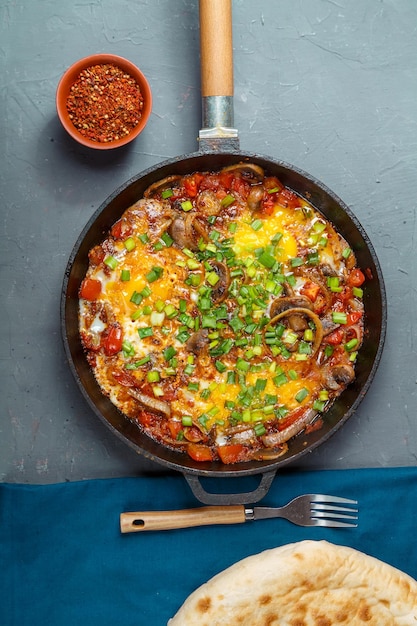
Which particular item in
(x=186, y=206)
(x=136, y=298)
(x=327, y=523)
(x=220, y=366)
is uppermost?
(x=186, y=206)

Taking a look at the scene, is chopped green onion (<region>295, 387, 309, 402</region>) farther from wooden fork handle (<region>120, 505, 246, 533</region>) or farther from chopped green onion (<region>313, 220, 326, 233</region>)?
chopped green onion (<region>313, 220, 326, 233</region>)

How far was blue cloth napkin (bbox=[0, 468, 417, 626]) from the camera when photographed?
534 cm

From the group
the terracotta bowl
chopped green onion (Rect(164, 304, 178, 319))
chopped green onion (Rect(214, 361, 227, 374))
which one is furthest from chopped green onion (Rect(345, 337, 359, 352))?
the terracotta bowl

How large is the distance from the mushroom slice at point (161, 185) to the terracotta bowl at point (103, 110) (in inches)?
13.8

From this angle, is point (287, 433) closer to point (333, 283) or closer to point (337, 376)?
point (337, 376)

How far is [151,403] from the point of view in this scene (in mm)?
5234

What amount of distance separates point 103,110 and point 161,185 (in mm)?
645

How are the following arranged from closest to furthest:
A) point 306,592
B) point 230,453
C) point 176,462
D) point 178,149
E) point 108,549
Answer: point 306,592 < point 176,462 < point 230,453 < point 108,549 < point 178,149

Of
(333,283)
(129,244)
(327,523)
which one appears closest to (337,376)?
(333,283)

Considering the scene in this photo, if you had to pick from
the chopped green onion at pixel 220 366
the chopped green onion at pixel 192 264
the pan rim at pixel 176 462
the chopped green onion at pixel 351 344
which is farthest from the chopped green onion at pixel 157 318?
the chopped green onion at pixel 351 344

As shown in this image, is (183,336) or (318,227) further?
(318,227)

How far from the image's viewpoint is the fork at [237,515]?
525 centimetres

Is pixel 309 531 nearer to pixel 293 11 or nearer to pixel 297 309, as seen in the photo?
pixel 297 309

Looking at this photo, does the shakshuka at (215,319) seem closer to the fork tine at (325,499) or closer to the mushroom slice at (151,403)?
the mushroom slice at (151,403)
